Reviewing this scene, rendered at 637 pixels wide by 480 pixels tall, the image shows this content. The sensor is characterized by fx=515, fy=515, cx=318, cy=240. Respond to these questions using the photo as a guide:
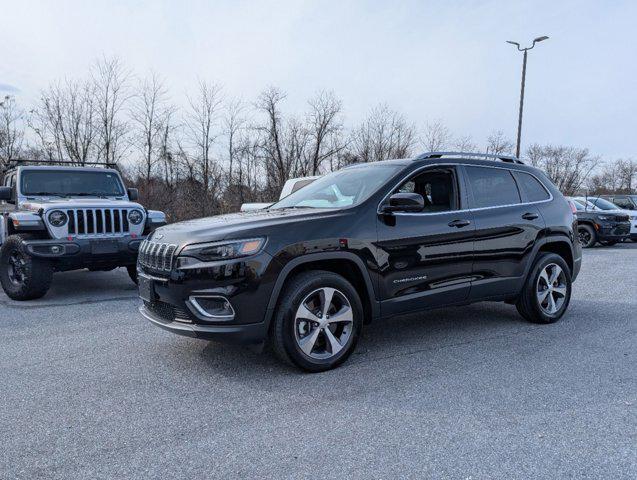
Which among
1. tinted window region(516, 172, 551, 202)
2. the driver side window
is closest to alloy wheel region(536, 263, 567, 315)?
tinted window region(516, 172, 551, 202)

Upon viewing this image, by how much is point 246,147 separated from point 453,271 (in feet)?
71.3

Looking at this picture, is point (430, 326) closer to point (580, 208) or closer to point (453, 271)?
point (453, 271)

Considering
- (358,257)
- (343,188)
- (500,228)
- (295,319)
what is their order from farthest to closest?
(500,228)
(343,188)
(358,257)
(295,319)

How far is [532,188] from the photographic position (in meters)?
5.62

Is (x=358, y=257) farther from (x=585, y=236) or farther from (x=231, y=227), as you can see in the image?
(x=585, y=236)

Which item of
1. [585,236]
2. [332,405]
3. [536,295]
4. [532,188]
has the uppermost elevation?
[532,188]

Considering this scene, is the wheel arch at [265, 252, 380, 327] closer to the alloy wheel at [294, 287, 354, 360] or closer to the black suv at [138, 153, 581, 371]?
the black suv at [138, 153, 581, 371]

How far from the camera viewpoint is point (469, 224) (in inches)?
191

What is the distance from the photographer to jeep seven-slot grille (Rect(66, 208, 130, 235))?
7.09m

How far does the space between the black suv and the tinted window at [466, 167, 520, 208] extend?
1 cm

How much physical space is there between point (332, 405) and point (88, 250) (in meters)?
4.72

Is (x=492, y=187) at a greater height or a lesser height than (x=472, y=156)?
lesser

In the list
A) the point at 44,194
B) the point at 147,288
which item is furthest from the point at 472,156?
the point at 44,194

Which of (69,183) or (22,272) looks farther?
(69,183)
